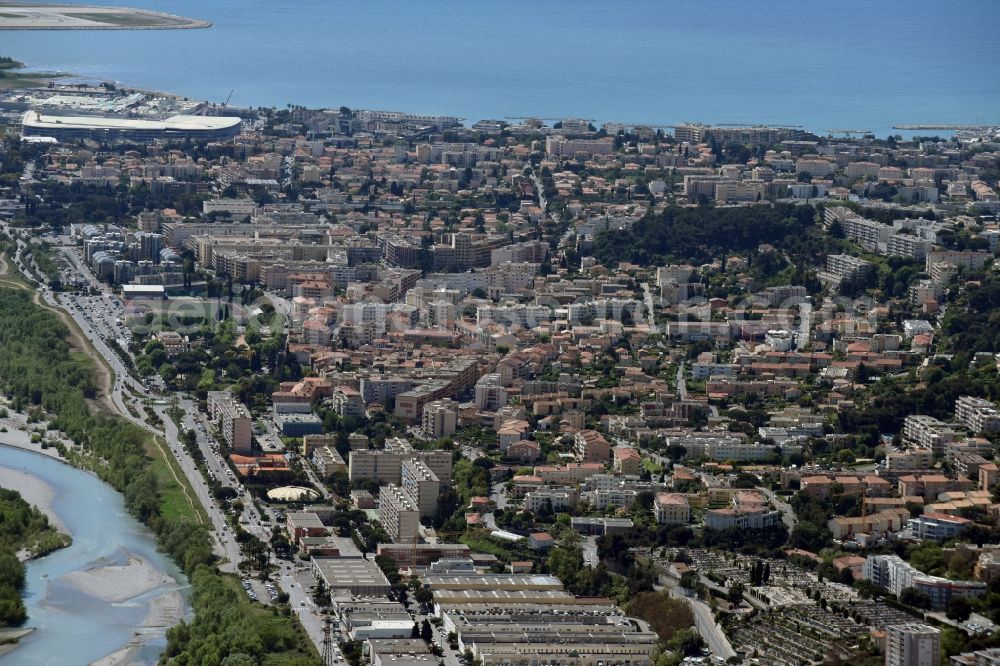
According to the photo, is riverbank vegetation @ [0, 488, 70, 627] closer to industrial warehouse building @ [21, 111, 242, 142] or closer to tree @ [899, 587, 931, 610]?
tree @ [899, 587, 931, 610]

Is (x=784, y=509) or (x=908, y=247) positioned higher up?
(x=908, y=247)

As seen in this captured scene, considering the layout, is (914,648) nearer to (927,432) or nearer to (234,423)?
(927,432)

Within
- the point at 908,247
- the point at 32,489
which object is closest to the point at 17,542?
the point at 32,489

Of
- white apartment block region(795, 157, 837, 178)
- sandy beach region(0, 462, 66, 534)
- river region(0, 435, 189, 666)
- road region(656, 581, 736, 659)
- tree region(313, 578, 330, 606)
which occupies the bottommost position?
river region(0, 435, 189, 666)

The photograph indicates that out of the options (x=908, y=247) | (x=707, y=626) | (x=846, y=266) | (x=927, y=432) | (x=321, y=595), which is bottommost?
(x=321, y=595)

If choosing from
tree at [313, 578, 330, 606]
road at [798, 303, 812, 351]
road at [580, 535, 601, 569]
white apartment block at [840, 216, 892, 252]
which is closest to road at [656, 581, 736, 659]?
road at [580, 535, 601, 569]

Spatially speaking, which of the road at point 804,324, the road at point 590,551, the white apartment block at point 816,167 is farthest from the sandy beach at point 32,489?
the white apartment block at point 816,167

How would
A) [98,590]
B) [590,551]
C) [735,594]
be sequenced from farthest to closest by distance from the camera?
[590,551], [98,590], [735,594]
